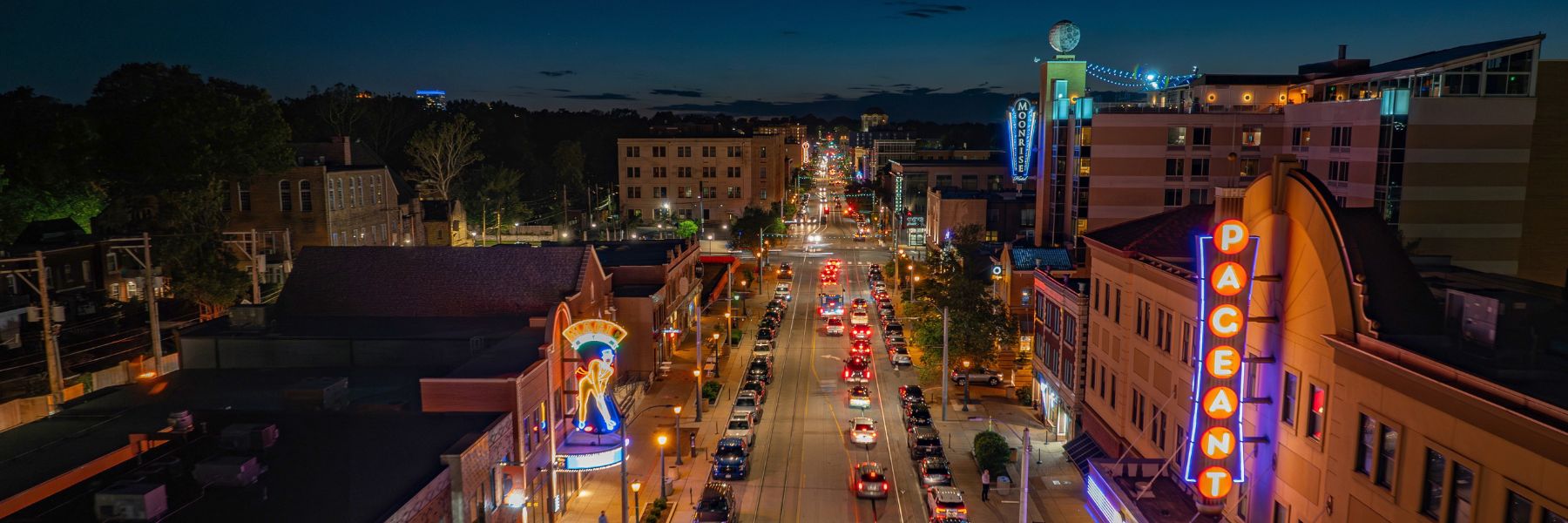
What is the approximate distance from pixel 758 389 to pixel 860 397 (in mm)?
5611

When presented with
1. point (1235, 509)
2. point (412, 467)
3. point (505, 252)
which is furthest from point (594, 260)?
point (1235, 509)

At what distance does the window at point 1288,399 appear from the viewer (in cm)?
2162

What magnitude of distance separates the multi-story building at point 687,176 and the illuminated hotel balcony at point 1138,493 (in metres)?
107

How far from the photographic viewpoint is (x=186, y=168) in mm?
54438

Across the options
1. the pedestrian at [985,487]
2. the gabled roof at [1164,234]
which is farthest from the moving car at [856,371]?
the gabled roof at [1164,234]

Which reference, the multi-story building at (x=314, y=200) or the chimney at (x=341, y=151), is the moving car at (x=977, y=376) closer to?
the multi-story building at (x=314, y=200)

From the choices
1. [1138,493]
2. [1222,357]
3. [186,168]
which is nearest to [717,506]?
[1138,493]

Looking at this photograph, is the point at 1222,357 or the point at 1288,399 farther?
the point at 1222,357

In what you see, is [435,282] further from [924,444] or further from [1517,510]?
[1517,510]

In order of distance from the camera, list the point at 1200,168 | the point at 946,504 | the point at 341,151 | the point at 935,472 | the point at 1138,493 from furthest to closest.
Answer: the point at 341,151
the point at 1200,168
the point at 935,472
the point at 946,504
the point at 1138,493

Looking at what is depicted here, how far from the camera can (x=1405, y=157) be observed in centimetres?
5294

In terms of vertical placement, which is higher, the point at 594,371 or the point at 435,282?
the point at 435,282

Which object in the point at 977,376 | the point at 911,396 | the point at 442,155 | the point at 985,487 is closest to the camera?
the point at 985,487

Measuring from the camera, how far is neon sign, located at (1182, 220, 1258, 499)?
22.6 m
